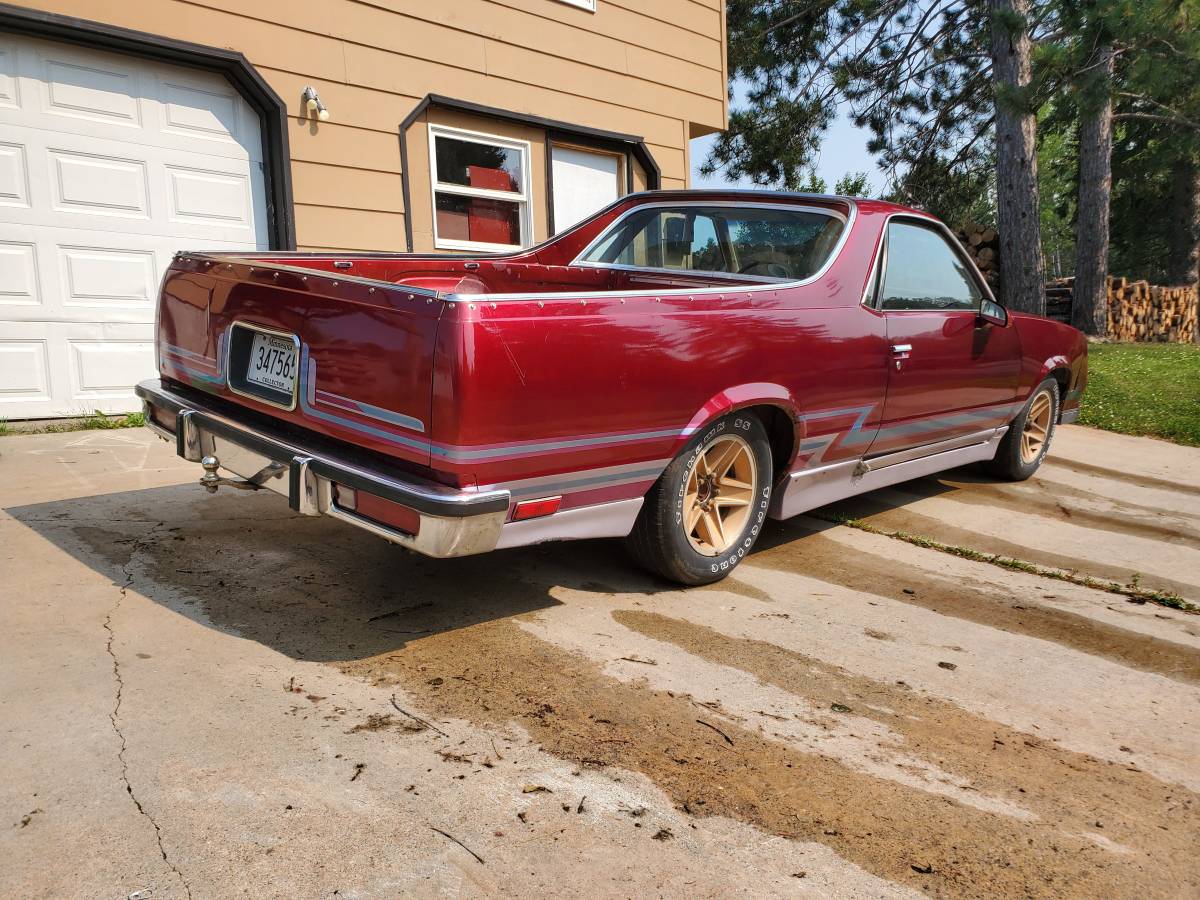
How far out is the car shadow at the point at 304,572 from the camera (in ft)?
10.1

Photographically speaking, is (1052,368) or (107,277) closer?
(1052,368)

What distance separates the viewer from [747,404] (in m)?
3.37

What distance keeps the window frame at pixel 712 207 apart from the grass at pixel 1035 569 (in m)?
1.45

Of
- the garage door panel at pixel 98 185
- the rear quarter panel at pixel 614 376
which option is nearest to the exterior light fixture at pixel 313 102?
the garage door panel at pixel 98 185

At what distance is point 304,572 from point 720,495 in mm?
1680

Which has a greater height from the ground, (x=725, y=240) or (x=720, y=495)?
(x=725, y=240)

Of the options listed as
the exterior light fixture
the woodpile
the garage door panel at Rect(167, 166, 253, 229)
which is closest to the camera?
the garage door panel at Rect(167, 166, 253, 229)

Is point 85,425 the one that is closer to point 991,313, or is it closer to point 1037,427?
point 991,313

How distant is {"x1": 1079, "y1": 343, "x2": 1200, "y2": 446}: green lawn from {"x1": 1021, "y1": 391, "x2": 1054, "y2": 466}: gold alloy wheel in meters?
2.24

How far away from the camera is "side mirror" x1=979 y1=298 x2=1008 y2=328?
15.6 ft

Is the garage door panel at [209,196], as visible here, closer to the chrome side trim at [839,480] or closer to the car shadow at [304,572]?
the car shadow at [304,572]

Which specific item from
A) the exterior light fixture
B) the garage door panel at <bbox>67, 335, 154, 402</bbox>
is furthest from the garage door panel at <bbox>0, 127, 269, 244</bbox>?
the garage door panel at <bbox>67, 335, 154, 402</bbox>

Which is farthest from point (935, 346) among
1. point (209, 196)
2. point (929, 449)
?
point (209, 196)

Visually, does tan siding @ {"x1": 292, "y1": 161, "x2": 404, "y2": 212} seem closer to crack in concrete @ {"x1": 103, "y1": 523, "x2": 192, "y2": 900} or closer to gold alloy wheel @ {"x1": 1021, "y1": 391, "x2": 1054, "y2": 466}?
crack in concrete @ {"x1": 103, "y1": 523, "x2": 192, "y2": 900}
